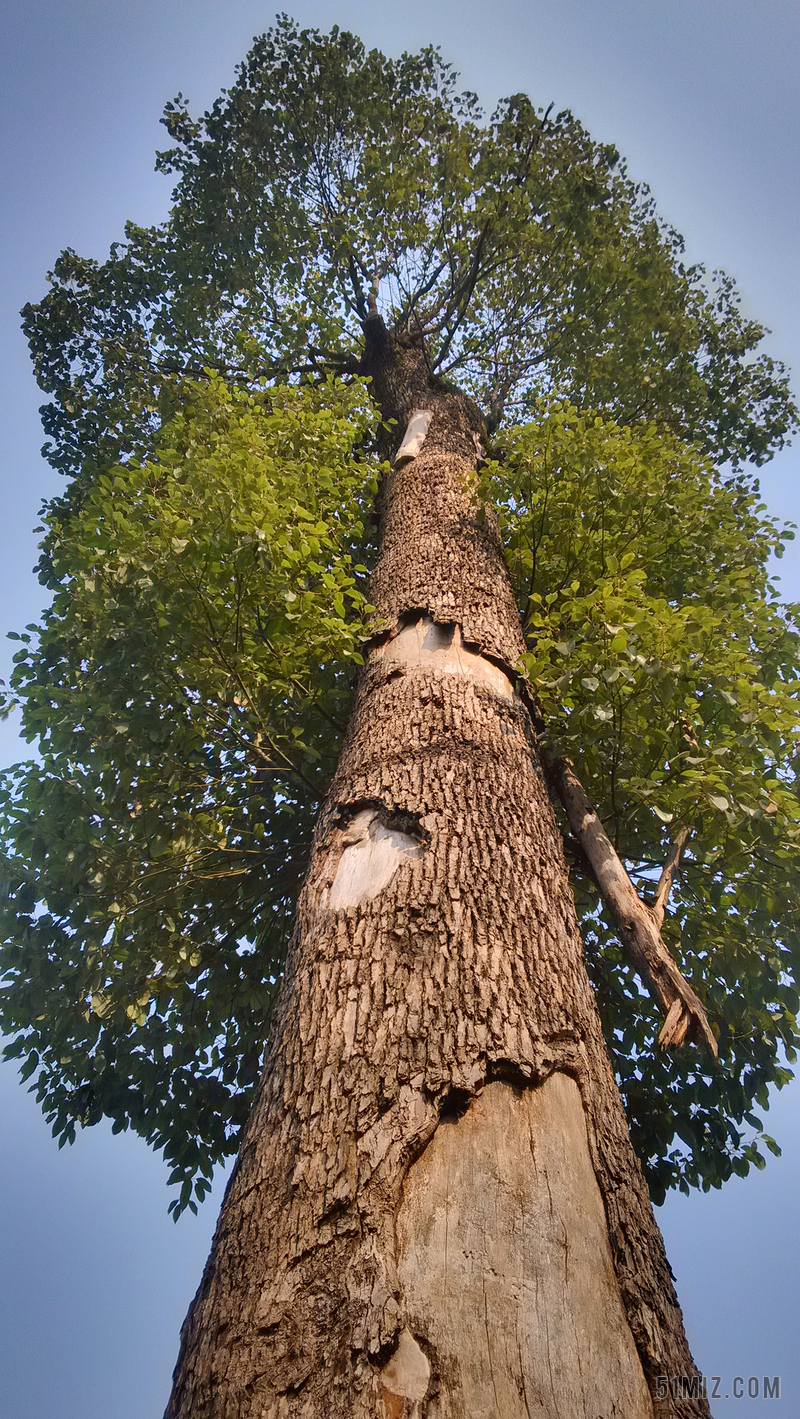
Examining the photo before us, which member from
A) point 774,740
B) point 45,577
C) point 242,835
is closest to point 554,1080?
point 774,740

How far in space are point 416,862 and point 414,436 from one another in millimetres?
4665

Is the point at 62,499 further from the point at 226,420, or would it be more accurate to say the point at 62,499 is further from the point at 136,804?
the point at 136,804

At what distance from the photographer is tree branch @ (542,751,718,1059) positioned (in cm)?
317

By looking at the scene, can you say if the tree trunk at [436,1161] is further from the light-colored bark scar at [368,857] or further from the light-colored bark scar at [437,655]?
the light-colored bark scar at [437,655]

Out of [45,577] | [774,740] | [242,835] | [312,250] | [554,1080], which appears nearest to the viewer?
[554,1080]

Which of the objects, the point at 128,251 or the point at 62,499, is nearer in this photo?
the point at 62,499

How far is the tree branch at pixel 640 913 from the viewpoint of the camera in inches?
125

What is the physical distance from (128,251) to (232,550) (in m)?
7.37

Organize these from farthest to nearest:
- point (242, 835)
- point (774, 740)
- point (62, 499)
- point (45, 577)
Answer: point (62, 499) < point (45, 577) < point (242, 835) < point (774, 740)

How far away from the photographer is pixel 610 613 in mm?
3852

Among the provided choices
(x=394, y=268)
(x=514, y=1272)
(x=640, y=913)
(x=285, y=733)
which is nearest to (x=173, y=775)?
(x=285, y=733)

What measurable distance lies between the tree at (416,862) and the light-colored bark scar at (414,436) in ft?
0.17

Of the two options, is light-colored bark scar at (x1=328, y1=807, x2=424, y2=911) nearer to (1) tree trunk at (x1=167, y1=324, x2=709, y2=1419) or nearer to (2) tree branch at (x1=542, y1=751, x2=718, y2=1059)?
(1) tree trunk at (x1=167, y1=324, x2=709, y2=1419)

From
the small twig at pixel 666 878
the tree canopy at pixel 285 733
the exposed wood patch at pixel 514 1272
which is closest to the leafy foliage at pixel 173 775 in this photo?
the tree canopy at pixel 285 733
